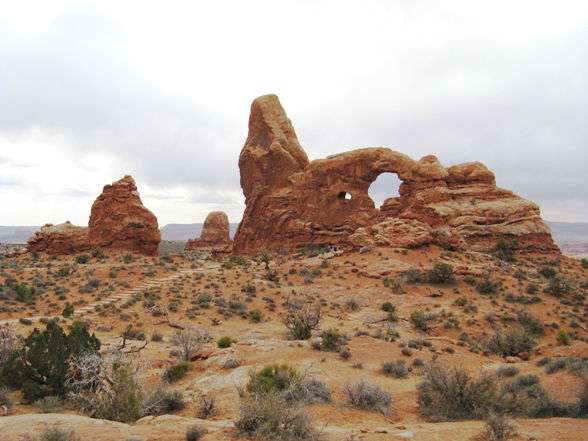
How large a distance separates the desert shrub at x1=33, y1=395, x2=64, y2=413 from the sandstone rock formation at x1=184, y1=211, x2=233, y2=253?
5803 cm

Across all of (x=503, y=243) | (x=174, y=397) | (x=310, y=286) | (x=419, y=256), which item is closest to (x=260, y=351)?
(x=174, y=397)

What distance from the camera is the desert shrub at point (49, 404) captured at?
26.9 ft

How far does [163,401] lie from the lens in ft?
25.8

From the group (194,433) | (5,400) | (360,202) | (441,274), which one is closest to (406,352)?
(194,433)

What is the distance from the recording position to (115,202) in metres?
37.1

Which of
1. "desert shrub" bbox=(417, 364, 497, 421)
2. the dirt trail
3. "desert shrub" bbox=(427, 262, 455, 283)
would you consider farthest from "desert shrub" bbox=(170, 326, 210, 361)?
"desert shrub" bbox=(427, 262, 455, 283)

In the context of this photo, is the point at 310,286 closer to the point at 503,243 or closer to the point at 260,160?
the point at 503,243

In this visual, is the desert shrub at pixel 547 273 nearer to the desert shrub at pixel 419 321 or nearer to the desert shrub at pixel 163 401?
the desert shrub at pixel 419 321

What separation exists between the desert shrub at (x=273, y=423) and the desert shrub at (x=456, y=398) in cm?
289

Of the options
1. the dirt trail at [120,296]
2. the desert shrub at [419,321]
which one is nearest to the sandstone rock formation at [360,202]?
the desert shrub at [419,321]

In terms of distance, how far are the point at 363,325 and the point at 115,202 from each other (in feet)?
92.1

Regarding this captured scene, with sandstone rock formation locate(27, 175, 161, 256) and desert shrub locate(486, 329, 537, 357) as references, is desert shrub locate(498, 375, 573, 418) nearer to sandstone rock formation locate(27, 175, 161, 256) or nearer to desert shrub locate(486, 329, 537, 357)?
desert shrub locate(486, 329, 537, 357)

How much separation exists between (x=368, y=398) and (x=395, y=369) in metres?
2.68

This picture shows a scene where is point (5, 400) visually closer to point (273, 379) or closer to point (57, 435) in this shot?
point (57, 435)
